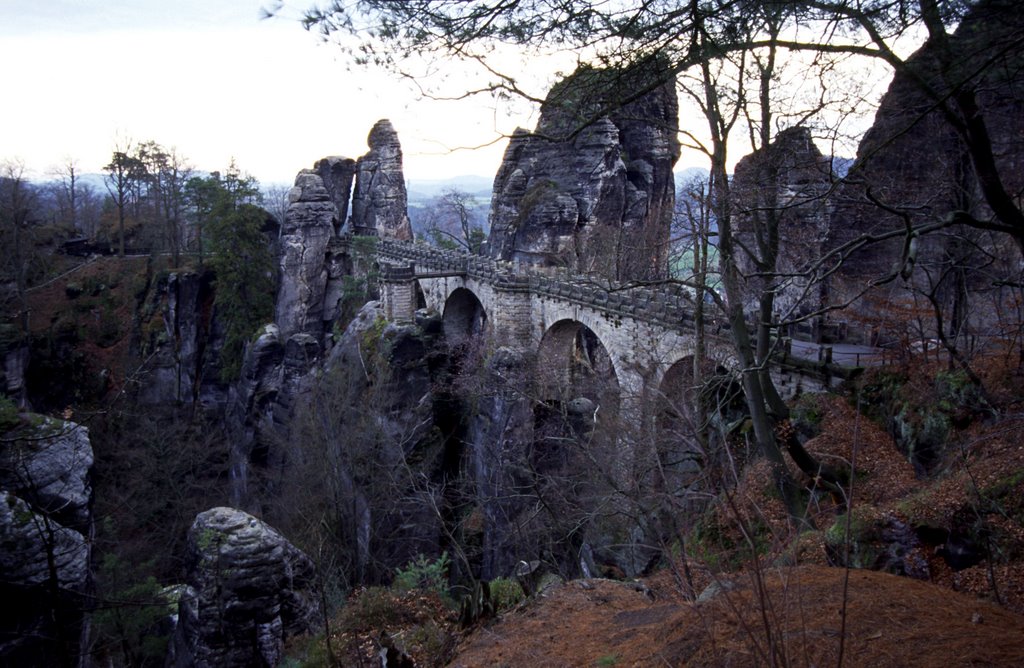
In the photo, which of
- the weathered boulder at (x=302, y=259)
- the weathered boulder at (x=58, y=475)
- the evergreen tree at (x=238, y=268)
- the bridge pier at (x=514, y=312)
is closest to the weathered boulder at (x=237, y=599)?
the weathered boulder at (x=58, y=475)

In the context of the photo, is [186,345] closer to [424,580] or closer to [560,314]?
[560,314]

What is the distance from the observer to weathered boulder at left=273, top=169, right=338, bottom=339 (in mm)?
32844

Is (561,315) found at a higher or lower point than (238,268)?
lower

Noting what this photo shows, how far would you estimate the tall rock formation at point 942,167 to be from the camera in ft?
14.7

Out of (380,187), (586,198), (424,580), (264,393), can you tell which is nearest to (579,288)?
(586,198)

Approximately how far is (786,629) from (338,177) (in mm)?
38743

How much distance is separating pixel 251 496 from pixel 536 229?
1788 centimetres

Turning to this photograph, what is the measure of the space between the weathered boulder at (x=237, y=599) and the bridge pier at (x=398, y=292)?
→ 20.2 m

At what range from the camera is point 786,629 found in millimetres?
2834

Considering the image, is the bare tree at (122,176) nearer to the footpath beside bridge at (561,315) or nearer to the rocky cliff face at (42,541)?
the footpath beside bridge at (561,315)

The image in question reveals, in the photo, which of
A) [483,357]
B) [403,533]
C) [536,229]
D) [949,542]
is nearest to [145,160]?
[536,229]

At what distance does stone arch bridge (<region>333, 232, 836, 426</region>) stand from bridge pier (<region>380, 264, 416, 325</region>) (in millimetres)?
44

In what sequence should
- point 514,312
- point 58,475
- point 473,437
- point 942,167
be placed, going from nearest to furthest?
point 942,167 → point 58,475 → point 473,437 → point 514,312

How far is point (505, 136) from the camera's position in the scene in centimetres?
564
